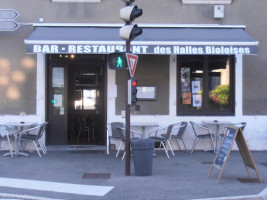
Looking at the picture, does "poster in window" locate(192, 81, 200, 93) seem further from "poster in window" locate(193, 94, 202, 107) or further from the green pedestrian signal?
the green pedestrian signal

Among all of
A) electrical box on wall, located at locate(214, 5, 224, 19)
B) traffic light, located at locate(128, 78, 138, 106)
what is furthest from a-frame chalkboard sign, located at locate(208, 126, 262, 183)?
electrical box on wall, located at locate(214, 5, 224, 19)

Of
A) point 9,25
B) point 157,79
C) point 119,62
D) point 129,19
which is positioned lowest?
point 157,79

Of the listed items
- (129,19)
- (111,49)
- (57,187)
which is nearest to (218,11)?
(111,49)

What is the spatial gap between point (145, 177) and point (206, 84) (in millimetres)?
4517

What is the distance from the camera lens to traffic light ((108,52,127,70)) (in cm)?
774

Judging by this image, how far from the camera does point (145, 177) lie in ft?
25.6

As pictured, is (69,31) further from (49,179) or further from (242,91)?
(242,91)

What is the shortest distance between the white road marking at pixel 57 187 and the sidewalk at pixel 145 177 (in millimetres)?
160

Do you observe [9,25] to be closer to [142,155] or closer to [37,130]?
[37,130]

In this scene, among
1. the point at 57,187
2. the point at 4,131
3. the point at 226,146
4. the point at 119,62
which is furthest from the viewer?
the point at 4,131

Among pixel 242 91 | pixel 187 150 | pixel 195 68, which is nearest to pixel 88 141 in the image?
pixel 187 150

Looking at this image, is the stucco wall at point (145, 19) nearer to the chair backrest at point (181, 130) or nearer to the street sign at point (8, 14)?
the street sign at point (8, 14)

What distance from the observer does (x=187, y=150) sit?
11.1 m

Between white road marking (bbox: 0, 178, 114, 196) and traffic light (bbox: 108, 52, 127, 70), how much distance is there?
240cm
